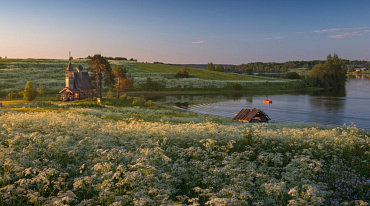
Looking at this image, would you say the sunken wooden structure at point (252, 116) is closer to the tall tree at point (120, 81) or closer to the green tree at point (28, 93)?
the tall tree at point (120, 81)

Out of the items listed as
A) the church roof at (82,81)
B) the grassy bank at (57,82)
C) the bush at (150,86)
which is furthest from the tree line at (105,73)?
the bush at (150,86)

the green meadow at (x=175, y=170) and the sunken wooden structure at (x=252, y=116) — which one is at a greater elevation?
the green meadow at (x=175, y=170)

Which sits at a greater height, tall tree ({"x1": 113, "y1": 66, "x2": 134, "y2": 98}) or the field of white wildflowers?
tall tree ({"x1": 113, "y1": 66, "x2": 134, "y2": 98})

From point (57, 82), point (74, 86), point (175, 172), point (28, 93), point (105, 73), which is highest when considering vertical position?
point (105, 73)

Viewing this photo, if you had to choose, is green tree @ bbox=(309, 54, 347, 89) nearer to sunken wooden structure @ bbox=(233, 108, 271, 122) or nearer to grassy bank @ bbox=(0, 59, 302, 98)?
grassy bank @ bbox=(0, 59, 302, 98)

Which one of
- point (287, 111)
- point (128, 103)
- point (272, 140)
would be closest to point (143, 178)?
point (272, 140)

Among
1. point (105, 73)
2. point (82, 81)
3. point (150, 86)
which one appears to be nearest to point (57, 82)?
point (150, 86)

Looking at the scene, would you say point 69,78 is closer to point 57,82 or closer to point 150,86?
point 57,82

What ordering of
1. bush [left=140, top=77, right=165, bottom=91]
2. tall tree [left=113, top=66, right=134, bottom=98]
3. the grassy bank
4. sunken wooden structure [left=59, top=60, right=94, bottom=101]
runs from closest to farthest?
sunken wooden structure [left=59, top=60, right=94, bottom=101], tall tree [left=113, top=66, right=134, bottom=98], the grassy bank, bush [left=140, top=77, right=165, bottom=91]

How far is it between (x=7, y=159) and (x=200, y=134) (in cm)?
891

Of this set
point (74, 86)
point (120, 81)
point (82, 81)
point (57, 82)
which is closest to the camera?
point (74, 86)

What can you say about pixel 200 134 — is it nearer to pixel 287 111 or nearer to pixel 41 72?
pixel 287 111

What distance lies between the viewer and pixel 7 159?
923cm

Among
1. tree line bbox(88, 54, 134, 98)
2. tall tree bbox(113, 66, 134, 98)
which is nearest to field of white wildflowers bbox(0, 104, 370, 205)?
tree line bbox(88, 54, 134, 98)
